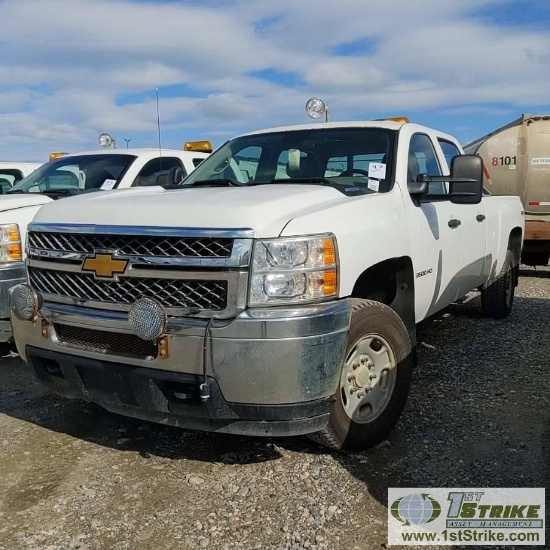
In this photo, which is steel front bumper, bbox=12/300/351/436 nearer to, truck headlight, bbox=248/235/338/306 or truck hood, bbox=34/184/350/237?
truck headlight, bbox=248/235/338/306

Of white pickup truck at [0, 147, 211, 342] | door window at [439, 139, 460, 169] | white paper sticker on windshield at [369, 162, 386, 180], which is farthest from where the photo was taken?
white pickup truck at [0, 147, 211, 342]

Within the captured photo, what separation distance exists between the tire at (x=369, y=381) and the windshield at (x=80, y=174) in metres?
3.97

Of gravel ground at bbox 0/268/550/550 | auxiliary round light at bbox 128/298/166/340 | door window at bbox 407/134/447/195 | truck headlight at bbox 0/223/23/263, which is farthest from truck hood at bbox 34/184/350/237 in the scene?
truck headlight at bbox 0/223/23/263

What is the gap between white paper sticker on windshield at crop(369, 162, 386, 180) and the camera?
163 inches

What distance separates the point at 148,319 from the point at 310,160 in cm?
205

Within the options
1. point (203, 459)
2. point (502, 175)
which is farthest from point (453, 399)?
point (502, 175)

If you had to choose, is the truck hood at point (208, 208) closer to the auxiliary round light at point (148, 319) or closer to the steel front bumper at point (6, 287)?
the auxiliary round light at point (148, 319)

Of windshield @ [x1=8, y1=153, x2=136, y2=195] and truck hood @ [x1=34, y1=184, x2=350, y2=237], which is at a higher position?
windshield @ [x1=8, y1=153, x2=136, y2=195]

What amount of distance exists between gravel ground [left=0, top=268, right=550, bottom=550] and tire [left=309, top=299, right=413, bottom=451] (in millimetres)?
176

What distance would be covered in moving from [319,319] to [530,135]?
28.5ft

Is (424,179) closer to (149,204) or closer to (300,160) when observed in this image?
(300,160)

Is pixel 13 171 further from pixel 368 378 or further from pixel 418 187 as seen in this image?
pixel 368 378

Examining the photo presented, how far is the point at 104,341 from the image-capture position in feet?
10.8

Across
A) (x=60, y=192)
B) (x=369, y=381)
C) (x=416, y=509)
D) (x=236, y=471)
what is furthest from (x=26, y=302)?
(x=60, y=192)
